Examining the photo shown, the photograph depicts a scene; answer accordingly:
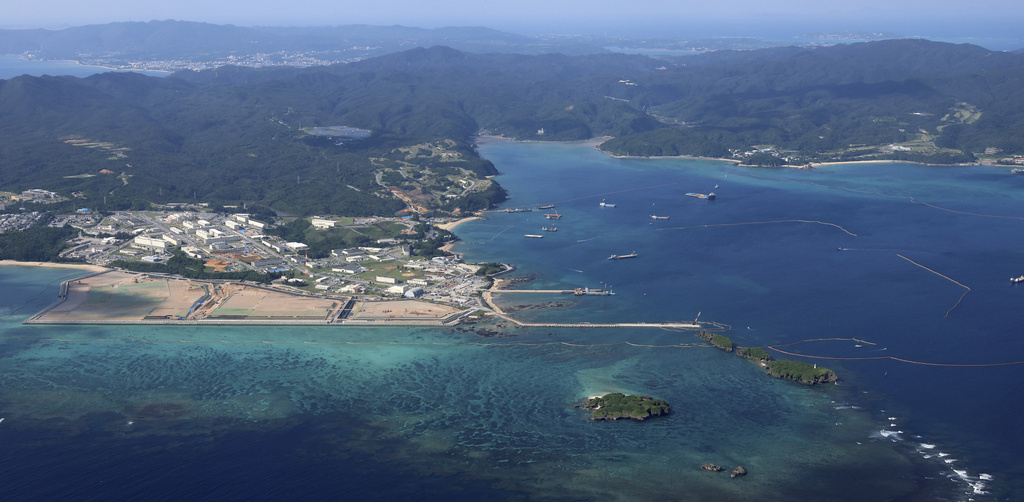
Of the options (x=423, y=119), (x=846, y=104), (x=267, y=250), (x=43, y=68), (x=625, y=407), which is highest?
(x=846, y=104)

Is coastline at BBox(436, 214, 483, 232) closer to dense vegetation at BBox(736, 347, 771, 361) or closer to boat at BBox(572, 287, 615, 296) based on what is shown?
boat at BBox(572, 287, 615, 296)

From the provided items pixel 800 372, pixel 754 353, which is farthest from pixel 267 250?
pixel 800 372

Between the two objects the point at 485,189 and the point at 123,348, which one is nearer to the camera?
the point at 123,348

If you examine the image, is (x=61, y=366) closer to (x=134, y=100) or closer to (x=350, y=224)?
(x=350, y=224)

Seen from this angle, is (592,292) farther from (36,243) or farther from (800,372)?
(36,243)

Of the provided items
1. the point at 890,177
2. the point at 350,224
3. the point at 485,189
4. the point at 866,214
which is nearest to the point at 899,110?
the point at 890,177

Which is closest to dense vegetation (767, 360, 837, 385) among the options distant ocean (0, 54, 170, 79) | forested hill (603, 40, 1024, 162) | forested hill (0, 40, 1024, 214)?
forested hill (0, 40, 1024, 214)
